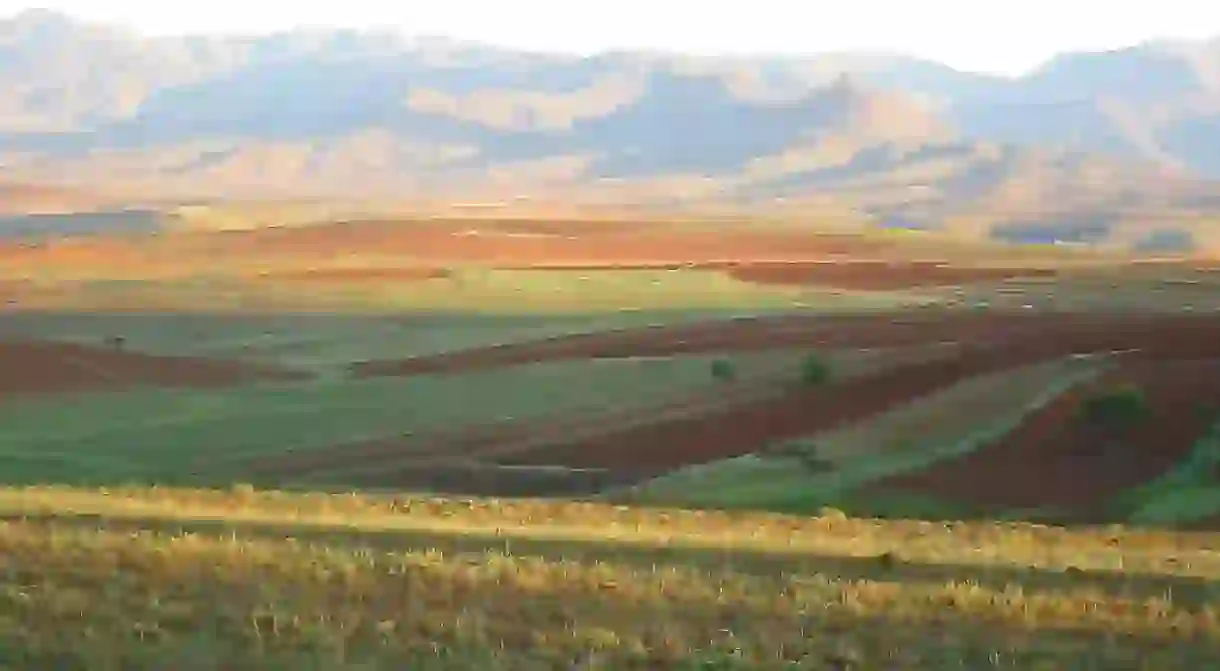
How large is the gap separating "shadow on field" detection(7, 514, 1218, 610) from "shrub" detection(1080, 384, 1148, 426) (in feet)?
51.9

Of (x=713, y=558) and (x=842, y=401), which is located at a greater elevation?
(x=713, y=558)

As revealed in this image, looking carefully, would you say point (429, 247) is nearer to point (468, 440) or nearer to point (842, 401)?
point (842, 401)

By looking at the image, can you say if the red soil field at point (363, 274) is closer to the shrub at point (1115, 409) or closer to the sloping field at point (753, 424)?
the sloping field at point (753, 424)

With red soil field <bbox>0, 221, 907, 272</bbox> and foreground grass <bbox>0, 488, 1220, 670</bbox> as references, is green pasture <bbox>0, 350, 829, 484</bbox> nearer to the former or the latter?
foreground grass <bbox>0, 488, 1220, 670</bbox>

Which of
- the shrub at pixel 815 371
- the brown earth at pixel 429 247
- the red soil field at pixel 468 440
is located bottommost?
the red soil field at pixel 468 440

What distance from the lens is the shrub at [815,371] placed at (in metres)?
41.1

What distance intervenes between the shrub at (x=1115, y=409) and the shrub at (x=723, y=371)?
1276 centimetres

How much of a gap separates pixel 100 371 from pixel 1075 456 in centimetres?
2884

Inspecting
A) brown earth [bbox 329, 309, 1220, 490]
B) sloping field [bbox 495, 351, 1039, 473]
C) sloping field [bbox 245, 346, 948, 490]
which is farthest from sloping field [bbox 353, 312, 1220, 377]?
sloping field [bbox 495, 351, 1039, 473]

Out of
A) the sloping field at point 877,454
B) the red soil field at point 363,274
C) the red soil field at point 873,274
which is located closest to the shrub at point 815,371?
the sloping field at point 877,454

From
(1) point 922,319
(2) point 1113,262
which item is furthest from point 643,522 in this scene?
(2) point 1113,262

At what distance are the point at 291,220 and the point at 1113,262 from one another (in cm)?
7170

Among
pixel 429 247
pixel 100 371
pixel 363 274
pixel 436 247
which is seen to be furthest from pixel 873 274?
pixel 100 371

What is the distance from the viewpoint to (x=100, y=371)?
4891 centimetres
